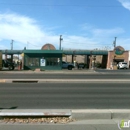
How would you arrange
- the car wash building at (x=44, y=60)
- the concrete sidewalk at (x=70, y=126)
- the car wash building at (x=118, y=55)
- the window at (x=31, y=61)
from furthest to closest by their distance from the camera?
the car wash building at (x=118, y=55) < the window at (x=31, y=61) < the car wash building at (x=44, y=60) < the concrete sidewalk at (x=70, y=126)

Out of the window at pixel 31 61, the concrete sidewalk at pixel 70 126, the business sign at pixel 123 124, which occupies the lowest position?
the concrete sidewalk at pixel 70 126

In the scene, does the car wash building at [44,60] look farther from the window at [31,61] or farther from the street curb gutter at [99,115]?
the street curb gutter at [99,115]

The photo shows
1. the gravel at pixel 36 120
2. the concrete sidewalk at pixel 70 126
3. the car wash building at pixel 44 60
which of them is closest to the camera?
the concrete sidewalk at pixel 70 126

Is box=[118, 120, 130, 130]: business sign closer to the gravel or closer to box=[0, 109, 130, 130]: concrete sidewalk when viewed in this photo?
box=[0, 109, 130, 130]: concrete sidewalk

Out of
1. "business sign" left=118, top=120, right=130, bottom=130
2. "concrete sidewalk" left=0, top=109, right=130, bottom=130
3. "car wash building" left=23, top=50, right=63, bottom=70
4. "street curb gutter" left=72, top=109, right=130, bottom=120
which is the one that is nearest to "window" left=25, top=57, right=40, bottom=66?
"car wash building" left=23, top=50, right=63, bottom=70

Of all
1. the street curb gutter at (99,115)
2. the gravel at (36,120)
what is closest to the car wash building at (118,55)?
the street curb gutter at (99,115)

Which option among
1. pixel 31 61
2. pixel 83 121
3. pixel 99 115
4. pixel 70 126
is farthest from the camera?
pixel 31 61

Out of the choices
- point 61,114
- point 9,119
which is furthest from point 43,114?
point 9,119

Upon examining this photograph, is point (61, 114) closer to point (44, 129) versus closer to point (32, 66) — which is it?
point (44, 129)

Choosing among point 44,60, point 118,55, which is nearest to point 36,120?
point 44,60

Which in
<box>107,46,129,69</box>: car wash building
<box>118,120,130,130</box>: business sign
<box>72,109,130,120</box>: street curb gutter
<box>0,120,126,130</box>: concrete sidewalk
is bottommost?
<box>0,120,126,130</box>: concrete sidewalk

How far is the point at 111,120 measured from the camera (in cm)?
649

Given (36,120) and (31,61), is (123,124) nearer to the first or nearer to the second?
(36,120)

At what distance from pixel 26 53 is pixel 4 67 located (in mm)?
6519
